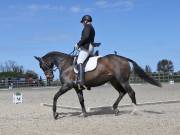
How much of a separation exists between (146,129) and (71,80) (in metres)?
4.38

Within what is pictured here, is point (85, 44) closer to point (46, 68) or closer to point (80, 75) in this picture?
point (80, 75)

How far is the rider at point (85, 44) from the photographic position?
13.9m

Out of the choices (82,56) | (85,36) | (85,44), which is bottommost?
(82,56)

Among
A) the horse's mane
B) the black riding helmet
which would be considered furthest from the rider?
the horse's mane

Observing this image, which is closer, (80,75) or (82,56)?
(80,75)

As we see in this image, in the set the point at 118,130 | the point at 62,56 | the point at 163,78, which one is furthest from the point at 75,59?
the point at 163,78

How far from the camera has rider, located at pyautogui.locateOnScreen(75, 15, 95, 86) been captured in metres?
13.9

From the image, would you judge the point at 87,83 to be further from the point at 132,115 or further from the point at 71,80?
the point at 132,115

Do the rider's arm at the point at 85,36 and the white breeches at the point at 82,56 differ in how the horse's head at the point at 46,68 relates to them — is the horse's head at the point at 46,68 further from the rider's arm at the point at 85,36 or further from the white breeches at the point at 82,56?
the rider's arm at the point at 85,36

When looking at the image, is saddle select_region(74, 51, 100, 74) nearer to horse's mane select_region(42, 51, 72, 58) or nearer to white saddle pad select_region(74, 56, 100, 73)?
white saddle pad select_region(74, 56, 100, 73)

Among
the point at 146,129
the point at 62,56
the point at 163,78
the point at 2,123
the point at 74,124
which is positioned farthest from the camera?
the point at 163,78

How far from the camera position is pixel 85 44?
14102mm

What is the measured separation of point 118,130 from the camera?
1025 centimetres

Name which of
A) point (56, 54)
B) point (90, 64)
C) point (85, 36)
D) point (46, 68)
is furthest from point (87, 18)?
point (46, 68)
